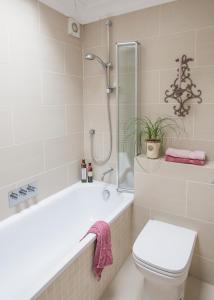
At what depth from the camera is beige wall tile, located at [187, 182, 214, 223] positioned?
5.86 feet

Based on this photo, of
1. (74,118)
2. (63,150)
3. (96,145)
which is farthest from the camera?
(96,145)

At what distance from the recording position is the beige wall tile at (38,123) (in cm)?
180

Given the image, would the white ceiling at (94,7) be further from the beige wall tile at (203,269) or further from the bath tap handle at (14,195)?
the beige wall tile at (203,269)

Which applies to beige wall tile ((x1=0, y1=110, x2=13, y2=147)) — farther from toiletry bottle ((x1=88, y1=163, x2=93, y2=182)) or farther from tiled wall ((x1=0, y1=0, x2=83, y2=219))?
toiletry bottle ((x1=88, y1=163, x2=93, y2=182))

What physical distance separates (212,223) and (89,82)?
5.81ft

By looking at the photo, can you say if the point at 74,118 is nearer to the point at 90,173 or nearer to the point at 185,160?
the point at 90,173

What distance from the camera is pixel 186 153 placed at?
187cm

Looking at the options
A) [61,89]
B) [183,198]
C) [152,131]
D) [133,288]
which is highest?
A: [61,89]

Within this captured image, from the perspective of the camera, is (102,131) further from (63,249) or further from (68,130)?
(63,249)

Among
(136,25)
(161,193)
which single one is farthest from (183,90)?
(161,193)

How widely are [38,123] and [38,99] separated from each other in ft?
0.67

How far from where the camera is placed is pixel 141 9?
2037 millimetres

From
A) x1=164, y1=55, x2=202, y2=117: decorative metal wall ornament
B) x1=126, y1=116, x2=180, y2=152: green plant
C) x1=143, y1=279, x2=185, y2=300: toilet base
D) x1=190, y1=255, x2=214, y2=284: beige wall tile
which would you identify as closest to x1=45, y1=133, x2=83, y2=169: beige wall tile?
x1=126, y1=116, x2=180, y2=152: green plant

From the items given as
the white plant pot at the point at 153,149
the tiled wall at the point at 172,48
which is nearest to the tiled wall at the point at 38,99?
the tiled wall at the point at 172,48
